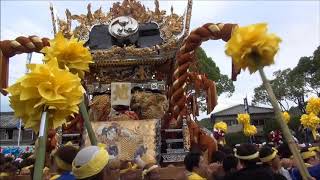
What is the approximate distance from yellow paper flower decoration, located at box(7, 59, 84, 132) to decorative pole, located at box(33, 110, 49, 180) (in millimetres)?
62

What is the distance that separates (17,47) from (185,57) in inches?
125

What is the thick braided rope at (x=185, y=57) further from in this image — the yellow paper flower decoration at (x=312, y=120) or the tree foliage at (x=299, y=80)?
the tree foliage at (x=299, y=80)

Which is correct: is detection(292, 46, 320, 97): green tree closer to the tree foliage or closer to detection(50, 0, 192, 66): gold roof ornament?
the tree foliage

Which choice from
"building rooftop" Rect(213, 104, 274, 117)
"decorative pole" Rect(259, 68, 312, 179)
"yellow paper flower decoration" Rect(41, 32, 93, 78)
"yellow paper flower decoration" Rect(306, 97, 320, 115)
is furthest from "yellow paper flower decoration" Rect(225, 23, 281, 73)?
"building rooftop" Rect(213, 104, 274, 117)

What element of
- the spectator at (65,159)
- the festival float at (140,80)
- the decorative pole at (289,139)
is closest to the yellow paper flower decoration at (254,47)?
the decorative pole at (289,139)

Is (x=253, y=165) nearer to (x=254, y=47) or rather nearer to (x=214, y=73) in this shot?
(x=254, y=47)

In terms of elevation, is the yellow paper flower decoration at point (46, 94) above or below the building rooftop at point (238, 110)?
below

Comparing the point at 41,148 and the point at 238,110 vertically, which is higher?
the point at 238,110

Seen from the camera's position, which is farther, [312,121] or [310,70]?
[310,70]

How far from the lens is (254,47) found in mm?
2180

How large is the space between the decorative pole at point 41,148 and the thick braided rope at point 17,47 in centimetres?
536

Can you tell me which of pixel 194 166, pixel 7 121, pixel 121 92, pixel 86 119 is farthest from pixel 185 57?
pixel 7 121

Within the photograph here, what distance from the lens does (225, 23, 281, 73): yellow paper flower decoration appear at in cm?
217

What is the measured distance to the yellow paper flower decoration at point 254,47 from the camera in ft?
7.11
